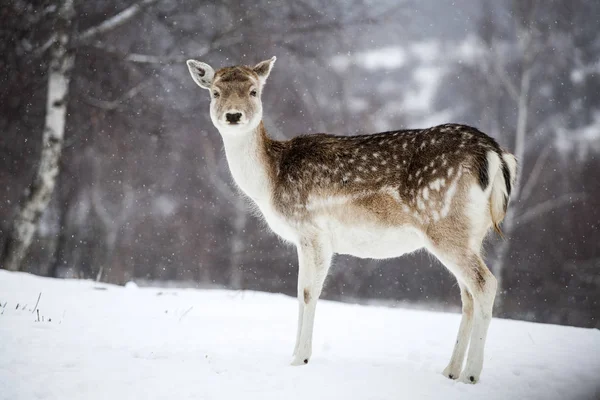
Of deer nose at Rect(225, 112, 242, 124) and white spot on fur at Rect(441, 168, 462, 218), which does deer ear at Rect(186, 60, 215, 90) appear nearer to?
deer nose at Rect(225, 112, 242, 124)

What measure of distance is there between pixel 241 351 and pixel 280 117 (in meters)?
9.36

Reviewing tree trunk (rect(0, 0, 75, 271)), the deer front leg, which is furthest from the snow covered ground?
tree trunk (rect(0, 0, 75, 271))

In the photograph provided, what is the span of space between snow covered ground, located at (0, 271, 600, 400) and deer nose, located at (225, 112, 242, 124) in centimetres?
178

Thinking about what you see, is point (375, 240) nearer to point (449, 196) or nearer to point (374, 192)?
point (374, 192)

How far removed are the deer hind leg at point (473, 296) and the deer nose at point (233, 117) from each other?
1.75m

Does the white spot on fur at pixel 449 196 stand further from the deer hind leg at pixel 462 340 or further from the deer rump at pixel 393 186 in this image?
the deer hind leg at pixel 462 340

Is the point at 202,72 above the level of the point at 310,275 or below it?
above

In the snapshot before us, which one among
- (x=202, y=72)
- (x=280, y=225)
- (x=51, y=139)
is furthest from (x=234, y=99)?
(x=51, y=139)

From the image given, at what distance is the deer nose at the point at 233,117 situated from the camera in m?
4.76

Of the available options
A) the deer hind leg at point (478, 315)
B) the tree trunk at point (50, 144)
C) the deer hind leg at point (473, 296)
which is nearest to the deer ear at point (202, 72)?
the deer hind leg at point (473, 296)

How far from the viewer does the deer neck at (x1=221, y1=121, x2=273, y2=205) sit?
5.07m

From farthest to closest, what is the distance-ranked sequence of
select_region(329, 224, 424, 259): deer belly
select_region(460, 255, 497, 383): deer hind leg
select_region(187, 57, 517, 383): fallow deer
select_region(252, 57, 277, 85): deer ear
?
select_region(252, 57, 277, 85): deer ear < select_region(329, 224, 424, 259): deer belly < select_region(187, 57, 517, 383): fallow deer < select_region(460, 255, 497, 383): deer hind leg

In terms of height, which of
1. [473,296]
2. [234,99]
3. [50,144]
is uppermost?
[50,144]

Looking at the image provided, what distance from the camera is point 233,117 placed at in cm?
477
